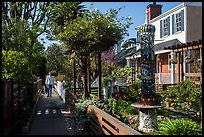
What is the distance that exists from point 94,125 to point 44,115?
451 centimetres

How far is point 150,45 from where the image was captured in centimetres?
713

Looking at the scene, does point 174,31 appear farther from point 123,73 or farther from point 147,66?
point 147,66

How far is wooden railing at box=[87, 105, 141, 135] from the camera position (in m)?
4.58

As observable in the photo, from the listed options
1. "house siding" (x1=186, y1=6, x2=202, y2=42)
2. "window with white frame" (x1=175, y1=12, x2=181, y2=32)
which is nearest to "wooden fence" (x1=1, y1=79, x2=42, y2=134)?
"house siding" (x1=186, y1=6, x2=202, y2=42)

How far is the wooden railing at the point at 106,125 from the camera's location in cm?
458

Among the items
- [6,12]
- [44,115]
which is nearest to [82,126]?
[44,115]

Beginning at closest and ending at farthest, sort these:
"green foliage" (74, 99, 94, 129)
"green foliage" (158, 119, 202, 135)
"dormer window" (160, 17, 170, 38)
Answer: "green foliage" (158, 119, 202, 135) < "green foliage" (74, 99, 94, 129) < "dormer window" (160, 17, 170, 38)

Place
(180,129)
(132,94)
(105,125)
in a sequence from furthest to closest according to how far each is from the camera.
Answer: (132,94)
(105,125)
(180,129)

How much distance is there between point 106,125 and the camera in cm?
582

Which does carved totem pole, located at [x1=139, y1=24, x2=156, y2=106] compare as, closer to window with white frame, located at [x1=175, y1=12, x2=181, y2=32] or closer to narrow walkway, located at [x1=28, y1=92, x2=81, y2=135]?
narrow walkway, located at [x1=28, y1=92, x2=81, y2=135]

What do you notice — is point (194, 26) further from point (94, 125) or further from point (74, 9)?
point (94, 125)

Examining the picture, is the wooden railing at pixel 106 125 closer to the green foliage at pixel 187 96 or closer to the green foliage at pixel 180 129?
the green foliage at pixel 180 129

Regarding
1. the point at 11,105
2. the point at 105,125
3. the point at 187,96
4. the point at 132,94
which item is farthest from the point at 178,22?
the point at 11,105

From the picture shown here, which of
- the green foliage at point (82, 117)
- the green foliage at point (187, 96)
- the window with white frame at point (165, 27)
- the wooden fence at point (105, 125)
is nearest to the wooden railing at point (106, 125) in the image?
the wooden fence at point (105, 125)
